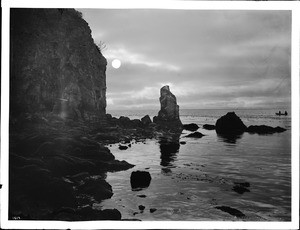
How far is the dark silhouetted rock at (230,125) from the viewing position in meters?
13.6

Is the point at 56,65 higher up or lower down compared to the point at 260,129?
higher up

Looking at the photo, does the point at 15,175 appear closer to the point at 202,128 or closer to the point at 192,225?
the point at 192,225

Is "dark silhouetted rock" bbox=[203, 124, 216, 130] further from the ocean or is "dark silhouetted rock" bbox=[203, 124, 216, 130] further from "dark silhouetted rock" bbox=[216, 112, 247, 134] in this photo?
the ocean

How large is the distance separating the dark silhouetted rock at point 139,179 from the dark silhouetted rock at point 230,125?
5.74 meters

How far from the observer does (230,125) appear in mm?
14516

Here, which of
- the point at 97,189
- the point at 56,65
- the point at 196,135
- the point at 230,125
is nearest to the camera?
the point at 97,189

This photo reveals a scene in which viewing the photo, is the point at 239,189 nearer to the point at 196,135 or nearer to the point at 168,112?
the point at 196,135

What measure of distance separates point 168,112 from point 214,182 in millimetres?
5410

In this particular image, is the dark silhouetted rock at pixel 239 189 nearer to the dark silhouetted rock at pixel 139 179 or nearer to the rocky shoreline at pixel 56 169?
the dark silhouetted rock at pixel 139 179


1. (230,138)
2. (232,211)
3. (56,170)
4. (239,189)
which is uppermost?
(230,138)

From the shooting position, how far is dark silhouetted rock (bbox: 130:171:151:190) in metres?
8.90

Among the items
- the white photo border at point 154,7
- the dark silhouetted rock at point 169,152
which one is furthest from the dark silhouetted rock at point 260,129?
the white photo border at point 154,7

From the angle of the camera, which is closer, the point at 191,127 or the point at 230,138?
the point at 230,138

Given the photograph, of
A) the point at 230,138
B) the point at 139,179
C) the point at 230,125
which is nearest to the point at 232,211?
the point at 139,179
